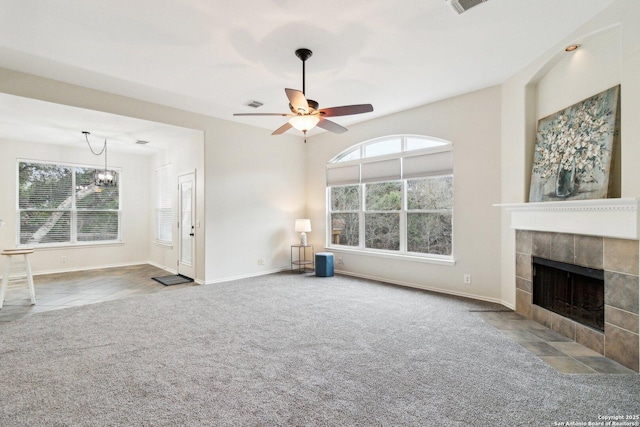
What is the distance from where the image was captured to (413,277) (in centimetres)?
518

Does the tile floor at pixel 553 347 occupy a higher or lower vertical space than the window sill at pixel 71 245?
lower

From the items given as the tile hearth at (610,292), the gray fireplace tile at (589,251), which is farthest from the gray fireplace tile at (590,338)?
the gray fireplace tile at (589,251)

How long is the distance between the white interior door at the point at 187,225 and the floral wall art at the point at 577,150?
5466 mm

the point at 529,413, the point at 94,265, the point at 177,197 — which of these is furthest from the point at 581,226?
the point at 94,265

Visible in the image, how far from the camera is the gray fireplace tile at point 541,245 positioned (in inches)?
134

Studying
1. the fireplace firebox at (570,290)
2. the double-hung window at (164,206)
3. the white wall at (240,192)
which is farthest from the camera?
the double-hung window at (164,206)

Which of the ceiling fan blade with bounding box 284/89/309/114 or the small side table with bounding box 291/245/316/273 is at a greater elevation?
the ceiling fan blade with bounding box 284/89/309/114

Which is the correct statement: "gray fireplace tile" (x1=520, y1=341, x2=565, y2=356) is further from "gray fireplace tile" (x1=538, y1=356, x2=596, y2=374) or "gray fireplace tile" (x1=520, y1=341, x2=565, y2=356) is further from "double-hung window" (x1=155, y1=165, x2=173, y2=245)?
"double-hung window" (x1=155, y1=165, x2=173, y2=245)

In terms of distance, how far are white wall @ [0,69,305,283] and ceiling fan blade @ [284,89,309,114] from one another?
9.72 ft

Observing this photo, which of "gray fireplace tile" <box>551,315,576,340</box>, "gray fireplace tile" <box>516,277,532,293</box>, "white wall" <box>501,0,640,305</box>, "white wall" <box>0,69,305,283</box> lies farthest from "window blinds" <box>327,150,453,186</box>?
"gray fireplace tile" <box>551,315,576,340</box>

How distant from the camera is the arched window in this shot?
4934mm

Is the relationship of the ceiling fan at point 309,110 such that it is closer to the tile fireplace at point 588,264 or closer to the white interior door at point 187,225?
the tile fireplace at point 588,264

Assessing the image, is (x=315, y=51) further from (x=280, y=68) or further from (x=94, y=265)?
(x=94, y=265)

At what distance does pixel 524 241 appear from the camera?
377 cm
